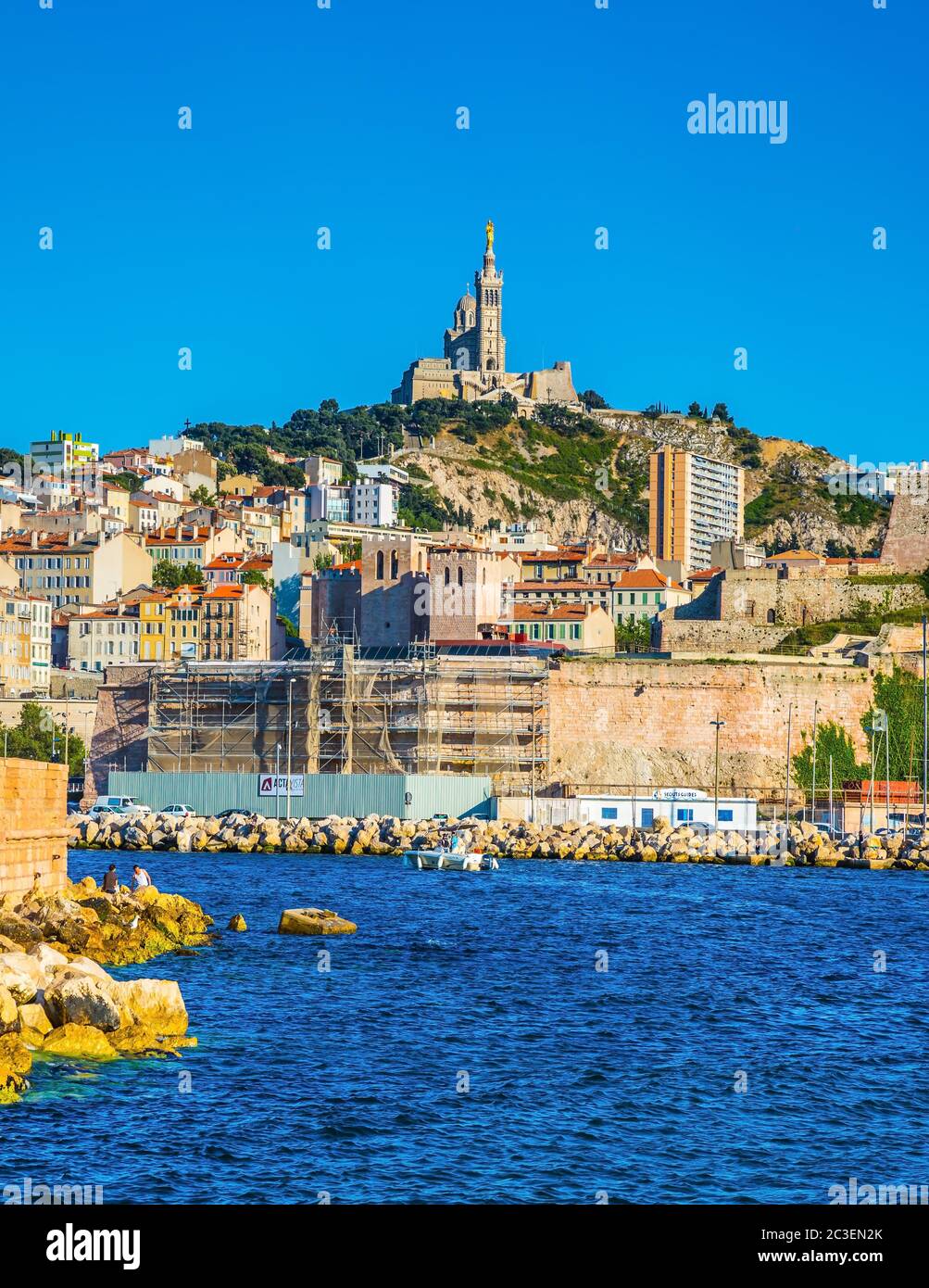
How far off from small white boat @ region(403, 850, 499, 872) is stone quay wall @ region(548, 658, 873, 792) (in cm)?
1452

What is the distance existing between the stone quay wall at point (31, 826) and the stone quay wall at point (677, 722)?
1349 inches

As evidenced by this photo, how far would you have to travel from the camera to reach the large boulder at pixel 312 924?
90.4ft

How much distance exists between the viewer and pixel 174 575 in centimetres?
9338

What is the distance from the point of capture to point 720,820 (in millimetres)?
51781

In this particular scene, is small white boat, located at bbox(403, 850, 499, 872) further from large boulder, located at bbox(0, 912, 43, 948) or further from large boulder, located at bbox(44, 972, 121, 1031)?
large boulder, located at bbox(44, 972, 121, 1031)

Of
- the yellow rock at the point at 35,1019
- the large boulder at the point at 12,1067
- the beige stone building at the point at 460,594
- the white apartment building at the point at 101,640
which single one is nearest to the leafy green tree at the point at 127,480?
the white apartment building at the point at 101,640

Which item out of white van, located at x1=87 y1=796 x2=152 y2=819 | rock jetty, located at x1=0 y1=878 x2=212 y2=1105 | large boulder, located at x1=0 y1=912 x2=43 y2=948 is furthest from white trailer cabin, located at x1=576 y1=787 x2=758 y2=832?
large boulder, located at x1=0 y1=912 x2=43 y2=948

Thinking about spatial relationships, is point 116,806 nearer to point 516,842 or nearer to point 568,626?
point 516,842

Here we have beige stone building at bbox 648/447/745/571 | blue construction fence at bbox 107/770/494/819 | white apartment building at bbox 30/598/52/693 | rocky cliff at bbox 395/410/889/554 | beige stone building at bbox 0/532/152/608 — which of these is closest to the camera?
blue construction fence at bbox 107/770/494/819

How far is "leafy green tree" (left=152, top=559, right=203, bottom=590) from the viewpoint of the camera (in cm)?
9268

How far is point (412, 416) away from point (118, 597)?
62.7m

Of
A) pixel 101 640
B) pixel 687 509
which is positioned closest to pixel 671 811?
pixel 101 640

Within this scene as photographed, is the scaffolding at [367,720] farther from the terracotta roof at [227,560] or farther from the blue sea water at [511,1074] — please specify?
the terracotta roof at [227,560]
